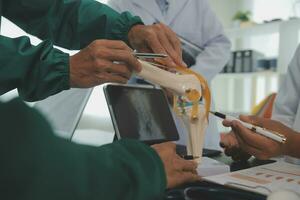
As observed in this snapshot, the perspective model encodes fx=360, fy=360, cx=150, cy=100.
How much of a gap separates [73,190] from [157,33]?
641 mm

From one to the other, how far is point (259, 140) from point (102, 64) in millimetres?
411

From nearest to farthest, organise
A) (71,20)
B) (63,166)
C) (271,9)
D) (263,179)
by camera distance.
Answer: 1. (63,166)
2. (263,179)
3. (71,20)
4. (271,9)

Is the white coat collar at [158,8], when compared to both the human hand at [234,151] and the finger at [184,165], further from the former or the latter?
the finger at [184,165]

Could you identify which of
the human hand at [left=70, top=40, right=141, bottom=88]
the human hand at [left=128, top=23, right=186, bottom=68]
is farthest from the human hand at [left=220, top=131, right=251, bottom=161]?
the human hand at [left=70, top=40, right=141, bottom=88]

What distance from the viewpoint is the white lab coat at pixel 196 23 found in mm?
1602

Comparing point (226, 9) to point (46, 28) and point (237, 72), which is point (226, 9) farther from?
point (46, 28)

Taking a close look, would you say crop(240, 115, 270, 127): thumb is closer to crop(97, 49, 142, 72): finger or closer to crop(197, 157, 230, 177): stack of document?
crop(197, 157, 230, 177): stack of document

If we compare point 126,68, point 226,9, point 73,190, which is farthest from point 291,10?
point 73,190

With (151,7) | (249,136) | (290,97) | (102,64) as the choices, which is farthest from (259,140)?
(151,7)

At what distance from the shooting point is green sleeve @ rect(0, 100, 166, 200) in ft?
0.91

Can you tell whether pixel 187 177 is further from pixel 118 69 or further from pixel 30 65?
pixel 30 65

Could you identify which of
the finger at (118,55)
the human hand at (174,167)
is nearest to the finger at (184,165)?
the human hand at (174,167)

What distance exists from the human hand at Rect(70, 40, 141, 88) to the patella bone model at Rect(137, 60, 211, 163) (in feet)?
0.20

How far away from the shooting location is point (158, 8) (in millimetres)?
1627
